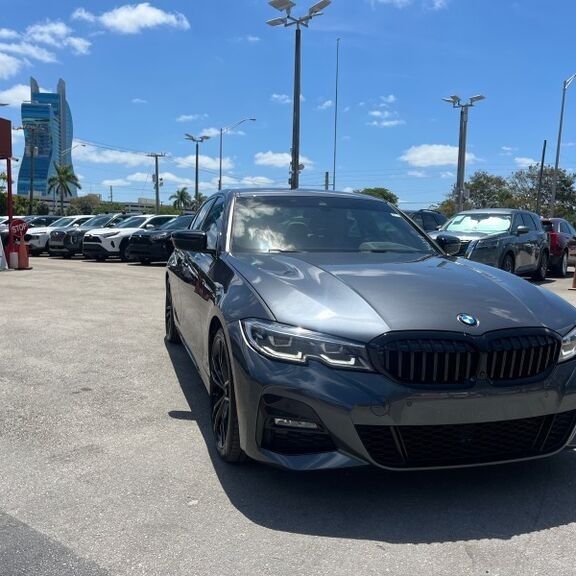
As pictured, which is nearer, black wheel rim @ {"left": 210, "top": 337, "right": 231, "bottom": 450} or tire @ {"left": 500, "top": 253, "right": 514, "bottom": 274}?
black wheel rim @ {"left": 210, "top": 337, "right": 231, "bottom": 450}

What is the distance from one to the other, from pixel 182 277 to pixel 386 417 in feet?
9.67

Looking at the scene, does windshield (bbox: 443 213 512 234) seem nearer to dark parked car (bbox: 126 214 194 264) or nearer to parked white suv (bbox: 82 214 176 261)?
dark parked car (bbox: 126 214 194 264)


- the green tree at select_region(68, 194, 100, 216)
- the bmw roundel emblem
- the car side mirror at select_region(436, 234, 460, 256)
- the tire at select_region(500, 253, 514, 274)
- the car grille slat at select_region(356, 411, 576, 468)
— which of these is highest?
the car side mirror at select_region(436, 234, 460, 256)

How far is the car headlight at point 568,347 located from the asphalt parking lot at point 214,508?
0.72 meters

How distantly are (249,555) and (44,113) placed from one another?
99.8m

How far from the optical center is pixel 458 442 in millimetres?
2943

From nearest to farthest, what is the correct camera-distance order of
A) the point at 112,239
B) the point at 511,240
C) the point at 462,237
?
the point at 462,237
the point at 511,240
the point at 112,239

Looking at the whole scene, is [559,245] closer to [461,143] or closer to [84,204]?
[461,143]

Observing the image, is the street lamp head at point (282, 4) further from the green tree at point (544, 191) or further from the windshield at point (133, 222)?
the green tree at point (544, 191)

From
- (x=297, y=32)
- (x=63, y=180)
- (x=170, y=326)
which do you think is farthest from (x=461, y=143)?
(x=63, y=180)

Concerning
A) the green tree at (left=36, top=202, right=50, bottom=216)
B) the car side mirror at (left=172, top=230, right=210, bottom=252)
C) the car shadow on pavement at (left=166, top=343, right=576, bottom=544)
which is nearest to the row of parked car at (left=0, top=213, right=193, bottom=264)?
the car side mirror at (left=172, top=230, right=210, bottom=252)

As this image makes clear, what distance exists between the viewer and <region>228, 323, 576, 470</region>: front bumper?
281cm

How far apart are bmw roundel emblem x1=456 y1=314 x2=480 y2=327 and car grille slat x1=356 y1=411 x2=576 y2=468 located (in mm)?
477

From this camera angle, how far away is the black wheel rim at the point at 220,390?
11.3 ft
